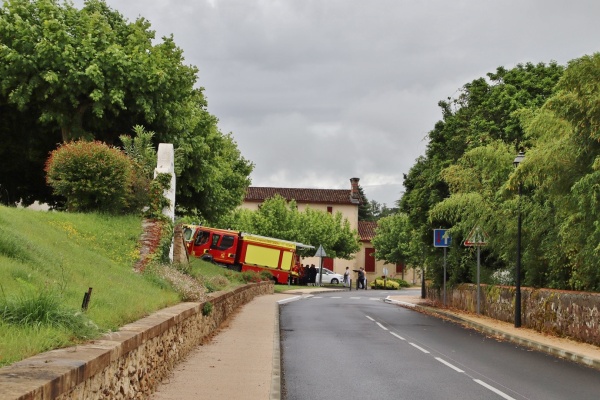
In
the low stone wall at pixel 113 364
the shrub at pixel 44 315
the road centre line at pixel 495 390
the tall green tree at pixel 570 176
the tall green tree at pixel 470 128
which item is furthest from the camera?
the tall green tree at pixel 470 128

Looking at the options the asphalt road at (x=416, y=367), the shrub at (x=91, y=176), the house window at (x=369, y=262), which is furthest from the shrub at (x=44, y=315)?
the house window at (x=369, y=262)

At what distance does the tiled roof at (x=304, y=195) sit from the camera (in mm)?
99062

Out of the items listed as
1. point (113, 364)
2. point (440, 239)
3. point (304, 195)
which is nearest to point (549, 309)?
point (440, 239)

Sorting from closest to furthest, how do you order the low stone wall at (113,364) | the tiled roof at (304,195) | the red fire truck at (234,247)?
the low stone wall at (113,364) → the red fire truck at (234,247) → the tiled roof at (304,195)

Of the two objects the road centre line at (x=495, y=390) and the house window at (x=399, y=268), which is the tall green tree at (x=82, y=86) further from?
the house window at (x=399, y=268)

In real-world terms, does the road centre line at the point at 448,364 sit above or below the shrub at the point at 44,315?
below

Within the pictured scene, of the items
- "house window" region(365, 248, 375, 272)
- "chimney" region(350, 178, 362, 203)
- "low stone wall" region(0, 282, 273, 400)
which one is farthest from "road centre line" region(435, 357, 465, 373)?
"chimney" region(350, 178, 362, 203)

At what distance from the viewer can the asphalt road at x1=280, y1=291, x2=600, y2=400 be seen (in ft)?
34.4

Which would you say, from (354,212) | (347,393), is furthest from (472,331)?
(354,212)

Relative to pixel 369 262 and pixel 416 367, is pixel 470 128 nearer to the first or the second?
pixel 416 367

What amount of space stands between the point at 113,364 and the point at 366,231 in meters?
93.4

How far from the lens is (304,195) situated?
330ft

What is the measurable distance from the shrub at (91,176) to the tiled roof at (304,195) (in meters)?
76.3

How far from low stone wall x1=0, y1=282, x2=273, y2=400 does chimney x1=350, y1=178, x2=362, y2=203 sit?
86941mm
